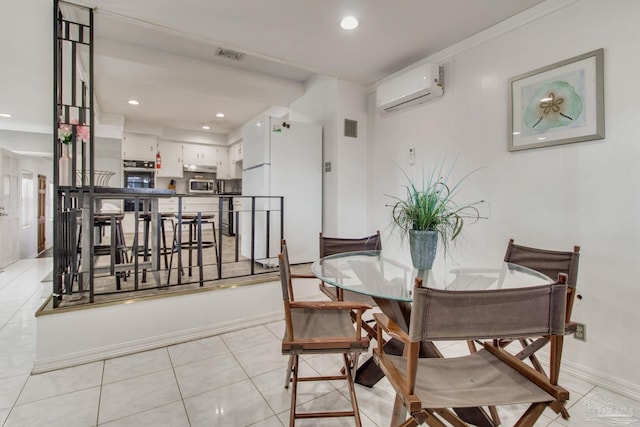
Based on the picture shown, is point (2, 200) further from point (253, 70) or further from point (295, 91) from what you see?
point (295, 91)

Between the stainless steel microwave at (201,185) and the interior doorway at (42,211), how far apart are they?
3.08 m

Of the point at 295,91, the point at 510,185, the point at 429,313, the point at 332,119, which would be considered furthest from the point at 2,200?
the point at 510,185

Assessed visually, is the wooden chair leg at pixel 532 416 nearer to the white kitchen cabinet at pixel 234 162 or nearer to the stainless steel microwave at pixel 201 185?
the white kitchen cabinet at pixel 234 162

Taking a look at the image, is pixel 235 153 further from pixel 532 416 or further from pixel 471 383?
pixel 532 416

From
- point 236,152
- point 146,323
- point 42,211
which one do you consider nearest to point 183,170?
point 236,152

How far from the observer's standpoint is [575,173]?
6.72ft

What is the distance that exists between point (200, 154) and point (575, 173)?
275 inches

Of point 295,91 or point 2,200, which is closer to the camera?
point 295,91

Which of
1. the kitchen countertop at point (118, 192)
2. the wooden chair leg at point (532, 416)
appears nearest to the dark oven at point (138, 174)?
the kitchen countertop at point (118, 192)

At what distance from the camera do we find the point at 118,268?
2.54 meters

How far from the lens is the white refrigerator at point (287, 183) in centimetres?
358

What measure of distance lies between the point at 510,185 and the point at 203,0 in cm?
271

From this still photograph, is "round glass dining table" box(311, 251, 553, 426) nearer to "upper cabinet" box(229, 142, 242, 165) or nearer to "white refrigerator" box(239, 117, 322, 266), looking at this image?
"white refrigerator" box(239, 117, 322, 266)

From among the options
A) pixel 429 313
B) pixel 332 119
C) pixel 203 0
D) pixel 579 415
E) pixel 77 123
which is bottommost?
pixel 579 415
